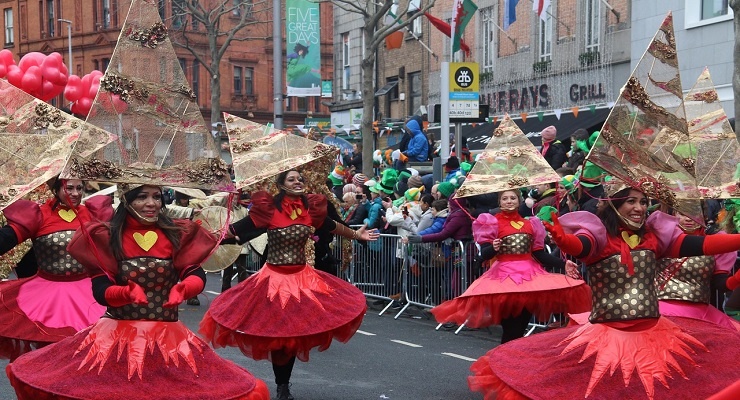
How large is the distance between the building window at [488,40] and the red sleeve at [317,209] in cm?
2099

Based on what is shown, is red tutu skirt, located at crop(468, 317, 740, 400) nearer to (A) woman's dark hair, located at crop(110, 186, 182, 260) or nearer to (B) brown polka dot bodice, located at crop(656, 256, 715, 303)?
(B) brown polka dot bodice, located at crop(656, 256, 715, 303)

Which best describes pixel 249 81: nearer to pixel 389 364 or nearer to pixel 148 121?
pixel 389 364

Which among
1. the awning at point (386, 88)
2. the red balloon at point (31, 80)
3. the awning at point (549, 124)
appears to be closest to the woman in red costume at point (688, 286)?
the red balloon at point (31, 80)

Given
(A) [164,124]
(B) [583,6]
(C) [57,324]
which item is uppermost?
(B) [583,6]

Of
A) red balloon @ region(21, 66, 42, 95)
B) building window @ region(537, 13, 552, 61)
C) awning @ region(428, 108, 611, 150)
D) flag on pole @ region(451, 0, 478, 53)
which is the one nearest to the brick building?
building window @ region(537, 13, 552, 61)

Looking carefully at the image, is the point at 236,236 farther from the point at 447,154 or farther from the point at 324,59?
the point at 324,59

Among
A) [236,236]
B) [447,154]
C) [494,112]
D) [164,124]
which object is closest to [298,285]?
[236,236]

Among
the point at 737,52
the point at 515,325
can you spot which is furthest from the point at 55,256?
the point at 737,52

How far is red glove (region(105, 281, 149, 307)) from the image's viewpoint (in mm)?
5777

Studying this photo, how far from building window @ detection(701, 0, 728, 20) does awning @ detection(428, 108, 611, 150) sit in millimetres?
2674

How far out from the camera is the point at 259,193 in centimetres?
934

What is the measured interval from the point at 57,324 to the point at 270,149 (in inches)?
107

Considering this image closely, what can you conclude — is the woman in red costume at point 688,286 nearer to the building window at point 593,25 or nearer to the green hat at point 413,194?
the green hat at point 413,194

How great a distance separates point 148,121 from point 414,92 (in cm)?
2878
